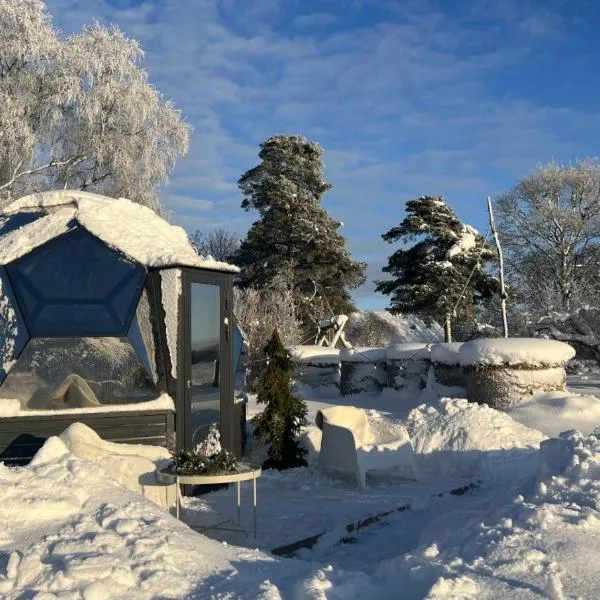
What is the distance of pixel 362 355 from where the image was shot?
1605 cm

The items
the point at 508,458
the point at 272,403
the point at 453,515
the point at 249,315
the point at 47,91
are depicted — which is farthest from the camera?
the point at 249,315

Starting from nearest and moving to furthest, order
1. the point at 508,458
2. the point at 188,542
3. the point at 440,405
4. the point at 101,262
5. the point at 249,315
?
the point at 188,542 → the point at 101,262 → the point at 508,458 → the point at 440,405 → the point at 249,315

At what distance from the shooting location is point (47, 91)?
611 inches

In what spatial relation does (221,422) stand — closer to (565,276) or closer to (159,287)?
(159,287)

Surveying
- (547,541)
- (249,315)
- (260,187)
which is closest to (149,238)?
(547,541)

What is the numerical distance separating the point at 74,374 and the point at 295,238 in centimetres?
2020

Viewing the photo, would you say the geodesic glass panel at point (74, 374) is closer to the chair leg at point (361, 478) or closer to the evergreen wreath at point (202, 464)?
the evergreen wreath at point (202, 464)

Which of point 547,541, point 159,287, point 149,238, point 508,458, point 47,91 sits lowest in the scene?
point 508,458

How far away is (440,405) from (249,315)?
12417mm

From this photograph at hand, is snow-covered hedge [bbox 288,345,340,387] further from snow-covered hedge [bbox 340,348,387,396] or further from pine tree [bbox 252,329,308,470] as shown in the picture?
pine tree [bbox 252,329,308,470]

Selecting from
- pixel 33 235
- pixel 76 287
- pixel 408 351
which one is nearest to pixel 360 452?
pixel 76 287

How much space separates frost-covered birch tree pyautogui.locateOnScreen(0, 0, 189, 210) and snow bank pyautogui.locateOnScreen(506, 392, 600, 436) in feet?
36.1

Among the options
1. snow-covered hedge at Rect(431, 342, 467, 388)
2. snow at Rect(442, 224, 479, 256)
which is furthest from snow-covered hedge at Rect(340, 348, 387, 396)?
snow at Rect(442, 224, 479, 256)

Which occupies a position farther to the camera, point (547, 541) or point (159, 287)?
point (159, 287)
